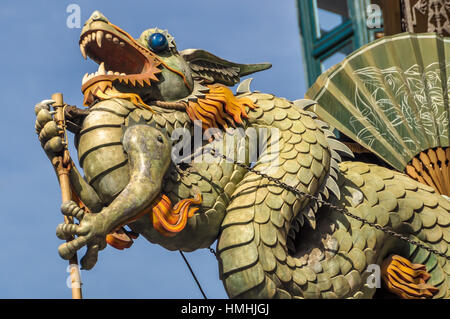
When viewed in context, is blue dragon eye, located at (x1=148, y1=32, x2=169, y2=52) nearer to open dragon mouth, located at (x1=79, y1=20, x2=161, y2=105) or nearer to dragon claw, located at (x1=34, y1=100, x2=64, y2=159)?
open dragon mouth, located at (x1=79, y1=20, x2=161, y2=105)

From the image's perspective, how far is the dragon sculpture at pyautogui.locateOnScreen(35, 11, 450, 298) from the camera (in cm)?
848

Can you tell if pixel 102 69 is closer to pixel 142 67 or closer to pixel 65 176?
pixel 142 67

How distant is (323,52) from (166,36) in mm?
5570

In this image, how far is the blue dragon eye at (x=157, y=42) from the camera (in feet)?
30.3

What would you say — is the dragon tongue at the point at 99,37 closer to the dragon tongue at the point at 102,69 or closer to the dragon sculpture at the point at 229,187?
the dragon sculpture at the point at 229,187

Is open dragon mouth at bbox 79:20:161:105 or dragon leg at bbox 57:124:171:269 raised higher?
open dragon mouth at bbox 79:20:161:105

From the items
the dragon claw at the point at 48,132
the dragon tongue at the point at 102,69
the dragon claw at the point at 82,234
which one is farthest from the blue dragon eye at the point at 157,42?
the dragon claw at the point at 82,234

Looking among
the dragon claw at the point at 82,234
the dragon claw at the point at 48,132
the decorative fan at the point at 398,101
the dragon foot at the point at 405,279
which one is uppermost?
the decorative fan at the point at 398,101

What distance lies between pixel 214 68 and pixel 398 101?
223 centimetres

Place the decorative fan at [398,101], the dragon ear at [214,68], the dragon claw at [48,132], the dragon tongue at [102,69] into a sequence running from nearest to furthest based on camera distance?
the dragon claw at [48,132] → the dragon tongue at [102,69] → the dragon ear at [214,68] → the decorative fan at [398,101]

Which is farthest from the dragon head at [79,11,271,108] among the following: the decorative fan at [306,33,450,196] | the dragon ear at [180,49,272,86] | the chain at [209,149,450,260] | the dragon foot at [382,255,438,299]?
the dragon foot at [382,255,438,299]

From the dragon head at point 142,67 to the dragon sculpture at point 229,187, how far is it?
1cm

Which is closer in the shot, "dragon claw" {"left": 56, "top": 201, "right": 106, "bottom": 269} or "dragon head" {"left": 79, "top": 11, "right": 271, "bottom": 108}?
"dragon claw" {"left": 56, "top": 201, "right": 106, "bottom": 269}
